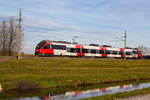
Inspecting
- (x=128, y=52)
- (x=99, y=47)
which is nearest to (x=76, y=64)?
(x=99, y=47)

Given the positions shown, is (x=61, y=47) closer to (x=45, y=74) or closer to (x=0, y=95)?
(x=45, y=74)

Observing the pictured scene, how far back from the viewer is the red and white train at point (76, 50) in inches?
1923

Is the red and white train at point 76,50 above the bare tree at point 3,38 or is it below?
below

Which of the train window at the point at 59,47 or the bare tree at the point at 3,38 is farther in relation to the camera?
the bare tree at the point at 3,38

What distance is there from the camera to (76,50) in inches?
2217

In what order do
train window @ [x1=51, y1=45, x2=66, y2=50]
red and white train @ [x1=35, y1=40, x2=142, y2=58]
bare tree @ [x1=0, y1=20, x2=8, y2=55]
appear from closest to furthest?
red and white train @ [x1=35, y1=40, x2=142, y2=58]
train window @ [x1=51, y1=45, x2=66, y2=50]
bare tree @ [x1=0, y1=20, x2=8, y2=55]

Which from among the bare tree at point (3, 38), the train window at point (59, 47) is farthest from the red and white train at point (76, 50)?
the bare tree at point (3, 38)

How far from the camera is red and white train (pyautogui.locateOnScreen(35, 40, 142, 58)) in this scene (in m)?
48.8

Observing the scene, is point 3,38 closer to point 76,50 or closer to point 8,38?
point 8,38

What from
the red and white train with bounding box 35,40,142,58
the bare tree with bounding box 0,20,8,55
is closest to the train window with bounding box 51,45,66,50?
the red and white train with bounding box 35,40,142,58

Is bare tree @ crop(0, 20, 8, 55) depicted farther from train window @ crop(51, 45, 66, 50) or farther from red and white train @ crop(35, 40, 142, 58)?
train window @ crop(51, 45, 66, 50)

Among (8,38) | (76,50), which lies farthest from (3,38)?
(76,50)

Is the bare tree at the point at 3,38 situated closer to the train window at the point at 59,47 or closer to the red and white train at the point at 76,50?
the red and white train at the point at 76,50

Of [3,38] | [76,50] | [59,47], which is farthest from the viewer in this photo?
[3,38]
